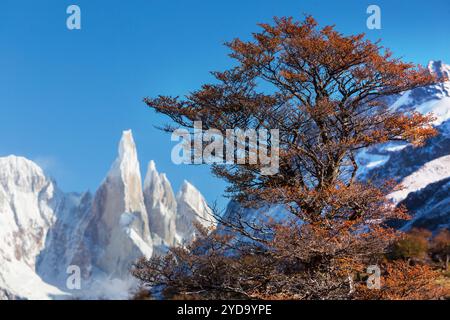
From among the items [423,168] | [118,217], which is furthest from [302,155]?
[118,217]

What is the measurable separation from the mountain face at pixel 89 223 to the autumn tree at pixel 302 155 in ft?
475

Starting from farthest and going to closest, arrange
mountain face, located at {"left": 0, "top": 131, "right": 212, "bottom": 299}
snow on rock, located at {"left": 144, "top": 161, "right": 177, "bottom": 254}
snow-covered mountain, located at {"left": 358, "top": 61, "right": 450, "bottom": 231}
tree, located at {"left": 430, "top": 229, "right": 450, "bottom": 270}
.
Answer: snow on rock, located at {"left": 144, "top": 161, "right": 177, "bottom": 254}
mountain face, located at {"left": 0, "top": 131, "right": 212, "bottom": 299}
snow-covered mountain, located at {"left": 358, "top": 61, "right": 450, "bottom": 231}
tree, located at {"left": 430, "top": 229, "right": 450, "bottom": 270}

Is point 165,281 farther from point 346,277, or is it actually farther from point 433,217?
point 433,217

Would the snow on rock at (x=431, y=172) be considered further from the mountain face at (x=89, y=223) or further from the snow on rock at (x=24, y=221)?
the snow on rock at (x=24, y=221)

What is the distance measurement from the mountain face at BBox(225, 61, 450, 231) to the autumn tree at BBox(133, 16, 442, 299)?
1176mm

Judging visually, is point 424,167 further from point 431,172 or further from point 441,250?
point 441,250

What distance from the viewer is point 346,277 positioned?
38.6 ft

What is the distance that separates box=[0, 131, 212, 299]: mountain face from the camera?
159500mm

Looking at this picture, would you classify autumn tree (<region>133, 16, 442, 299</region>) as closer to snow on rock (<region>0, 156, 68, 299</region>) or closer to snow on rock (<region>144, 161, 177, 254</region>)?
snow on rock (<region>0, 156, 68, 299</region>)

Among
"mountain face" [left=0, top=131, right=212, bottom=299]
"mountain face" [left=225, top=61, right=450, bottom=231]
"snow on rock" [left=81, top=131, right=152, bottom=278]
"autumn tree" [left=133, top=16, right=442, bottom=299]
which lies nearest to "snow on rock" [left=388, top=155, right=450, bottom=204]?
"mountain face" [left=225, top=61, right=450, bottom=231]
